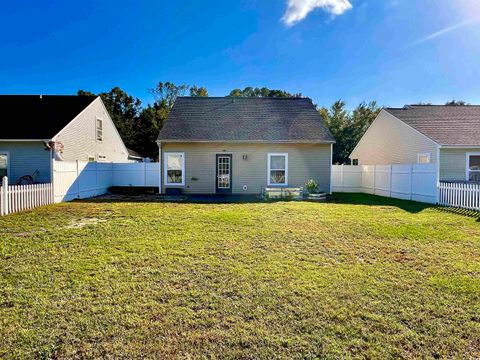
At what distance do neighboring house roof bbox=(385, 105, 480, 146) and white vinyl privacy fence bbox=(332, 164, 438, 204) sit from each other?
201cm

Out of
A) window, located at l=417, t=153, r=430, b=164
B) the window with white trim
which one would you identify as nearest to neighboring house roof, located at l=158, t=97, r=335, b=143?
window, located at l=417, t=153, r=430, b=164

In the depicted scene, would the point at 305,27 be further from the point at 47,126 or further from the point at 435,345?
the point at 435,345

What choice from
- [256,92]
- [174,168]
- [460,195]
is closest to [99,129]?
[174,168]

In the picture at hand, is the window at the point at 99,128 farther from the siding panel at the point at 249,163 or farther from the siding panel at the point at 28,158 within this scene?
the siding panel at the point at 249,163

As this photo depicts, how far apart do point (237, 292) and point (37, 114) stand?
1774 centimetres

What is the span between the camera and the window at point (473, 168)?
14188mm

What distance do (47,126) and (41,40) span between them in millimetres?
7725

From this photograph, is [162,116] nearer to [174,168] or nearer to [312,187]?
[174,168]

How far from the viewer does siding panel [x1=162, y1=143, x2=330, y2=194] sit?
15.0 m

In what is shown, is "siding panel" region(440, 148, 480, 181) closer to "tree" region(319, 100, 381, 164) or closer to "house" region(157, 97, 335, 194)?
"house" region(157, 97, 335, 194)

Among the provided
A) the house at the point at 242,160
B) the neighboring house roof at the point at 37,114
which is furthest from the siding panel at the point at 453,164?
the neighboring house roof at the point at 37,114

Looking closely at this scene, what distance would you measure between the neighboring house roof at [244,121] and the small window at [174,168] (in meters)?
0.94

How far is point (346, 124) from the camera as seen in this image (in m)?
33.6

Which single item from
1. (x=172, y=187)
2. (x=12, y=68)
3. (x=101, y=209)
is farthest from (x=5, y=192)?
(x=12, y=68)
